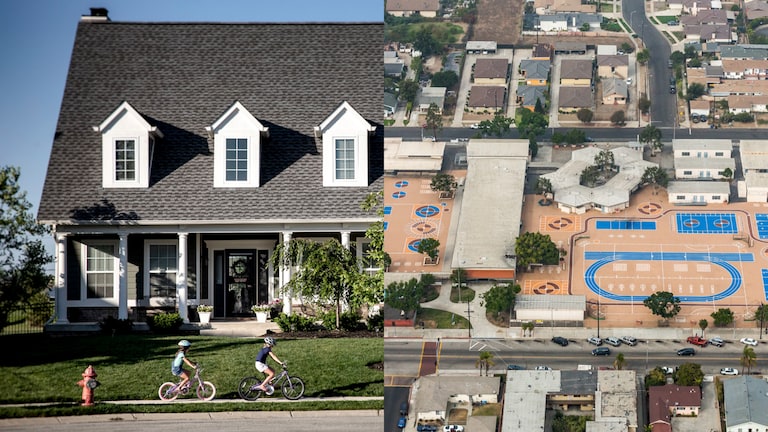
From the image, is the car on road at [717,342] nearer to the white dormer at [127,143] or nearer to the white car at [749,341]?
the white car at [749,341]

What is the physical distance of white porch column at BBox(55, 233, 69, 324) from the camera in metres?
13.1

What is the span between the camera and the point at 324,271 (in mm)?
13086

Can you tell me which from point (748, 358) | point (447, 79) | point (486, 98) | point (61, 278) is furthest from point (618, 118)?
point (61, 278)

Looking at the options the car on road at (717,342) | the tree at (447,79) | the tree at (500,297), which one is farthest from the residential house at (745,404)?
the tree at (447,79)

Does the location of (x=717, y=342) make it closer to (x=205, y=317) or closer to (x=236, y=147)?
(x=205, y=317)

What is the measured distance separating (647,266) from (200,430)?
5554 mm

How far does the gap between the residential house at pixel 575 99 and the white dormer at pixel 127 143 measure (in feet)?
15.7

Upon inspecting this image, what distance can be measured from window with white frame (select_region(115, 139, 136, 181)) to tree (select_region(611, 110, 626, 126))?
565cm

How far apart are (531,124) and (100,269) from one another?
211 inches

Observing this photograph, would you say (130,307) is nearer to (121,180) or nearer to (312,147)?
(121,180)

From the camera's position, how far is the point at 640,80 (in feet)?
48.3

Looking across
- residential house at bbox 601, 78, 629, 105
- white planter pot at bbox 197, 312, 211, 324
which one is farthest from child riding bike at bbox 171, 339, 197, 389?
residential house at bbox 601, 78, 629, 105

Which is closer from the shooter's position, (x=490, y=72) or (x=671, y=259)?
(x=671, y=259)

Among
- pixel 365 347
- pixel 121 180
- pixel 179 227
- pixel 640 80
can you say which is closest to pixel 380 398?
pixel 365 347
